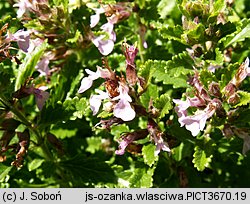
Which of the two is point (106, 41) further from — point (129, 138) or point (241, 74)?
point (241, 74)

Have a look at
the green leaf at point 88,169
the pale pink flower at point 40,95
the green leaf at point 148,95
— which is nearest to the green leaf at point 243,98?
the green leaf at point 148,95

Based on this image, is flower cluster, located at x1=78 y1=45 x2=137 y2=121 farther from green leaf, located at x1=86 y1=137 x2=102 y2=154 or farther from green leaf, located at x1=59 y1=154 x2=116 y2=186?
green leaf, located at x1=86 y1=137 x2=102 y2=154

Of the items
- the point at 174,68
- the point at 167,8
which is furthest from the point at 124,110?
the point at 167,8

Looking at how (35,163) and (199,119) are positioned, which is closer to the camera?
(199,119)

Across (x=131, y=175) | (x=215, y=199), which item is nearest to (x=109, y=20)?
(x=131, y=175)

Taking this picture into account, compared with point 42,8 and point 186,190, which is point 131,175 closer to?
point 186,190

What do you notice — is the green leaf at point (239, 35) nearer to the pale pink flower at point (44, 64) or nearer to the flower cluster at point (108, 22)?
the flower cluster at point (108, 22)
